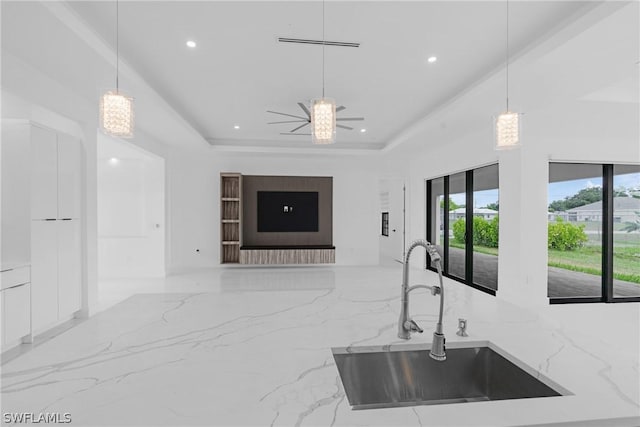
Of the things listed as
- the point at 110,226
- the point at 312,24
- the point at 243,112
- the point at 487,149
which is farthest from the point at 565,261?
the point at 110,226

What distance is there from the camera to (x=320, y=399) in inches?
34.4

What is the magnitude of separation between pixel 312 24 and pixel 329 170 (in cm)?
506

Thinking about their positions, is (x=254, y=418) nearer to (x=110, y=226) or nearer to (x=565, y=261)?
(x=565, y=261)

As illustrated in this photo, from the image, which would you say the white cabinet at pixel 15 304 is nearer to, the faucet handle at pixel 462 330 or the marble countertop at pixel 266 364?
the marble countertop at pixel 266 364

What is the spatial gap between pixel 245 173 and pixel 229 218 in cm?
105

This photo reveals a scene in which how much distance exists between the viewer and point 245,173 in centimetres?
740

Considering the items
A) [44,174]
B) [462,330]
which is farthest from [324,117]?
[44,174]

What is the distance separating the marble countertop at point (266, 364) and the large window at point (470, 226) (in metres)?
3.84

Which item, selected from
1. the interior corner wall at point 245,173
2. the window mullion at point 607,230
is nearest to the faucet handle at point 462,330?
the window mullion at point 607,230

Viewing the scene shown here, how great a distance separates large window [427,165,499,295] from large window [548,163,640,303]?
78cm

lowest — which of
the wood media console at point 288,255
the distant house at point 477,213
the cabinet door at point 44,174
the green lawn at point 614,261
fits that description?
the wood media console at point 288,255

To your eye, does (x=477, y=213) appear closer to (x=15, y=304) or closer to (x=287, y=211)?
(x=287, y=211)

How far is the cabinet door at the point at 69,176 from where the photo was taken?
3.53 meters

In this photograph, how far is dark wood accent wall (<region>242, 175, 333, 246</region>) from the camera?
7.45 m
